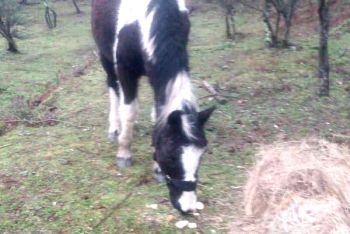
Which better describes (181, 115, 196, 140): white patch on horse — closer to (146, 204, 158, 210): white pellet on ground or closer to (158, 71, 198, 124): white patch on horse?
(158, 71, 198, 124): white patch on horse

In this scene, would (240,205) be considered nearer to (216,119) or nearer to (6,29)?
(216,119)

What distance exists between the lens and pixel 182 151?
3.64 m

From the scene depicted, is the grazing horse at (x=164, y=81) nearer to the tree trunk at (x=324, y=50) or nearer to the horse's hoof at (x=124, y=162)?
the horse's hoof at (x=124, y=162)

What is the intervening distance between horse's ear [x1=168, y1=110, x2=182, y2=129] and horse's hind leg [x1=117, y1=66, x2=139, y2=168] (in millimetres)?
1050

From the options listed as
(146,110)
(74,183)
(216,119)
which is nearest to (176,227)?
(74,183)

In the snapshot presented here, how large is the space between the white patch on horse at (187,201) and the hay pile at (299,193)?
33 cm

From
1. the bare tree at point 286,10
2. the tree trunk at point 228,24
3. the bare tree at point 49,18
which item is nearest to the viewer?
the bare tree at point 286,10

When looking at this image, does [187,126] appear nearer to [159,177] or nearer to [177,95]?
[177,95]

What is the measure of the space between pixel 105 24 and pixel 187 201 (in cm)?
208

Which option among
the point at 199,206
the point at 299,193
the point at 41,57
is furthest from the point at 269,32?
the point at 299,193

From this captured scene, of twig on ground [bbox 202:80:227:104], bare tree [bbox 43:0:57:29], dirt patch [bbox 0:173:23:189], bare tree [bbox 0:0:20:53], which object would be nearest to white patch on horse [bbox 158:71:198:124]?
dirt patch [bbox 0:173:23:189]

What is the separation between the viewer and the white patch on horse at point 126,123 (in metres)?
4.73

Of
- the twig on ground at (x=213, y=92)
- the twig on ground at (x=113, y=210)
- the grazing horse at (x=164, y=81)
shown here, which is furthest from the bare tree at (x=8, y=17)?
the twig on ground at (x=113, y=210)

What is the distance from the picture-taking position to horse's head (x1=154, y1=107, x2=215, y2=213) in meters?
3.63
